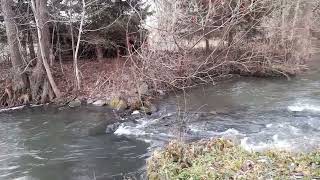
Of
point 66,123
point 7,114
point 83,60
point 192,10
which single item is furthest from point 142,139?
point 83,60

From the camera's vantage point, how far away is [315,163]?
655cm

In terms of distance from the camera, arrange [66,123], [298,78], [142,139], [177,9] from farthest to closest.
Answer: [298,78]
[177,9]
[66,123]
[142,139]

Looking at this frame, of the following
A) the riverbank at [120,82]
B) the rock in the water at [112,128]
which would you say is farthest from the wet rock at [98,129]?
the riverbank at [120,82]

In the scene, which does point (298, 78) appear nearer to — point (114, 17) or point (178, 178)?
point (114, 17)

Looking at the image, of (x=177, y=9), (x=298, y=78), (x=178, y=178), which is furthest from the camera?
(x=298, y=78)

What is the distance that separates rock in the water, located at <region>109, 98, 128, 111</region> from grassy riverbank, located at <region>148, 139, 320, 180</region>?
877cm

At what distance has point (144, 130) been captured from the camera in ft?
42.7

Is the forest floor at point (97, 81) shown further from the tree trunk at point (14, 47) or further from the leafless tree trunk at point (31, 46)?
the leafless tree trunk at point (31, 46)

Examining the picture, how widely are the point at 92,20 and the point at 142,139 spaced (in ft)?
33.5

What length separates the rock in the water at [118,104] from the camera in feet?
53.6

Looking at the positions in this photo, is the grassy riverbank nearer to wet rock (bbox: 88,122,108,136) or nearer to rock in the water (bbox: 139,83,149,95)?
wet rock (bbox: 88,122,108,136)

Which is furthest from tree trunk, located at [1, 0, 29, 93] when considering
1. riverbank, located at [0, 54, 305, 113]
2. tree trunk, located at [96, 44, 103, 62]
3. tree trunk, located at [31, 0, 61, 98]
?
tree trunk, located at [96, 44, 103, 62]

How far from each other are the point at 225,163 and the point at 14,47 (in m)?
15.1

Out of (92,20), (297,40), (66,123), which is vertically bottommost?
(66,123)
